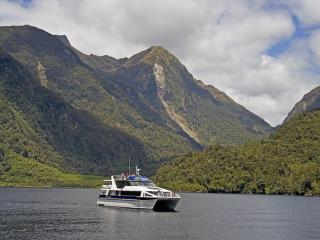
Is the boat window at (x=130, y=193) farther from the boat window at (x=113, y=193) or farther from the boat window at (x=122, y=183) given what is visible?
the boat window at (x=113, y=193)

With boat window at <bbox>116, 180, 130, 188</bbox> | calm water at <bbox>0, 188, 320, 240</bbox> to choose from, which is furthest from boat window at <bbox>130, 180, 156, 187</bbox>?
calm water at <bbox>0, 188, 320, 240</bbox>

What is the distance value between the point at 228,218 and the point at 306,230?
117ft

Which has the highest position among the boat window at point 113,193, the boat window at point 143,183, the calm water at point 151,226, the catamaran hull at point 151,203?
the boat window at point 143,183

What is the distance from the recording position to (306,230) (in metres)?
136

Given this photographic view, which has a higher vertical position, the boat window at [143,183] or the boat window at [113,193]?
the boat window at [143,183]

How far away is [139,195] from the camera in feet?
582

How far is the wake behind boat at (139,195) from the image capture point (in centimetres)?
17338

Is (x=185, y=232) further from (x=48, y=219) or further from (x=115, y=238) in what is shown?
(x=48, y=219)

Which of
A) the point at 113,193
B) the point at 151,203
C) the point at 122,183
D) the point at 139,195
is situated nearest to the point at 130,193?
the point at 139,195

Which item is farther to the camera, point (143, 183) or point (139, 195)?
point (143, 183)

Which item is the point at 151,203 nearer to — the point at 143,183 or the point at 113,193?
the point at 143,183

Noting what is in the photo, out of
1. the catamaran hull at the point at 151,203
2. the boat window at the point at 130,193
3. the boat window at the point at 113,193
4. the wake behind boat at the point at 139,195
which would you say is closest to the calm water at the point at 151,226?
the catamaran hull at the point at 151,203

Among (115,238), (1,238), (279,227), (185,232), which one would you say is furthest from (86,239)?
(279,227)

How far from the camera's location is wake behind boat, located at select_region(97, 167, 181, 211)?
6826 inches
